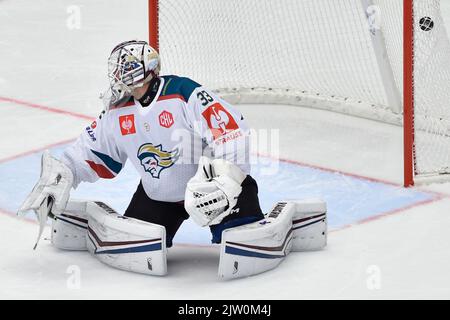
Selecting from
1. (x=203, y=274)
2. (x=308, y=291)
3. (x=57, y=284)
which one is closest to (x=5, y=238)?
(x=57, y=284)

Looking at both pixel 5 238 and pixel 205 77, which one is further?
pixel 205 77

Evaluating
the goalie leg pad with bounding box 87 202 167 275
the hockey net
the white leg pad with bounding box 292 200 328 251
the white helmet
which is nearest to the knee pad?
the white leg pad with bounding box 292 200 328 251

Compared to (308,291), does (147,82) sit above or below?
above

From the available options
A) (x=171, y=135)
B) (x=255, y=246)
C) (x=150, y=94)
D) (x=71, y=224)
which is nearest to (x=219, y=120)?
(x=171, y=135)

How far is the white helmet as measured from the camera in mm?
4691

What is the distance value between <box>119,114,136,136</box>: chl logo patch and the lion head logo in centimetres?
8

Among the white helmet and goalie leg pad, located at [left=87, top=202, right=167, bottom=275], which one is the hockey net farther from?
goalie leg pad, located at [left=87, top=202, right=167, bottom=275]

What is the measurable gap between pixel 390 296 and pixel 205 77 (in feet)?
8.98

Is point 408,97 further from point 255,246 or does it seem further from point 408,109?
point 255,246

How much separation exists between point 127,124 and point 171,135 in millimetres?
195

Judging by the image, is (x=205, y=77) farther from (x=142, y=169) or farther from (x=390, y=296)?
(x=390, y=296)

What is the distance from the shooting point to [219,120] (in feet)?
15.1
